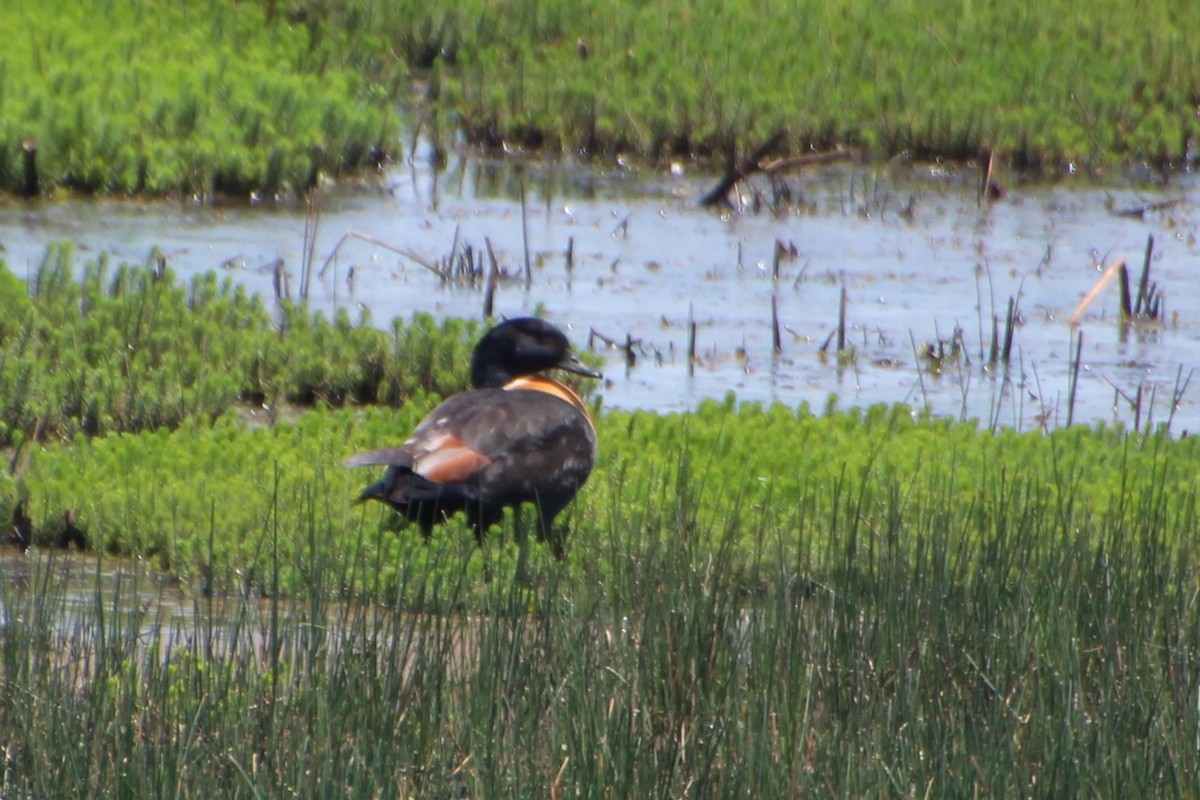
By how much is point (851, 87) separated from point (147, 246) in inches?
272

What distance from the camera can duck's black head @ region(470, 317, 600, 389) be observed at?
838 centimetres

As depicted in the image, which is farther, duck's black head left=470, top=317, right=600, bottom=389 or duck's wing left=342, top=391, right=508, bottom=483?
duck's black head left=470, top=317, right=600, bottom=389

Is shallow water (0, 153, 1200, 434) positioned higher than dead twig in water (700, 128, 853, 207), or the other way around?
dead twig in water (700, 128, 853, 207)

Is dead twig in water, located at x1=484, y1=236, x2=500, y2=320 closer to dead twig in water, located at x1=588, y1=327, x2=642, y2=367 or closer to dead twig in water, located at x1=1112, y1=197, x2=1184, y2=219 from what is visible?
dead twig in water, located at x1=588, y1=327, x2=642, y2=367

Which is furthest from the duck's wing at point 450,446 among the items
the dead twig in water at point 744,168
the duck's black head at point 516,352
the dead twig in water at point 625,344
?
the dead twig in water at point 744,168

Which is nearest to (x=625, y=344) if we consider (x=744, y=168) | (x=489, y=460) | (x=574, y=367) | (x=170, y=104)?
(x=574, y=367)

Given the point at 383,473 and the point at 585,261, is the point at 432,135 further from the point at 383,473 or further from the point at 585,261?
the point at 383,473

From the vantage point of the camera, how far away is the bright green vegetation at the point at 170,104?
13656 mm

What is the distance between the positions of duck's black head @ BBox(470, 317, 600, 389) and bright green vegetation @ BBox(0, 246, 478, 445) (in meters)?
0.75

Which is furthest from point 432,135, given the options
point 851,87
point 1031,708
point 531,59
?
point 1031,708

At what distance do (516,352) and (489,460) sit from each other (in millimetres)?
1243

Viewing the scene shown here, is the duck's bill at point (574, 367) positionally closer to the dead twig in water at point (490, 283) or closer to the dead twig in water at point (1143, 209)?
the dead twig in water at point (490, 283)

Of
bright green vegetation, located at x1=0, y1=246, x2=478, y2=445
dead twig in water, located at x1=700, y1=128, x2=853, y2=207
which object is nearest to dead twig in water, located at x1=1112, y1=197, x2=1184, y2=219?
dead twig in water, located at x1=700, y1=128, x2=853, y2=207

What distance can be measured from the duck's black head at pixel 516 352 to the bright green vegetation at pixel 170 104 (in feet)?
19.4
